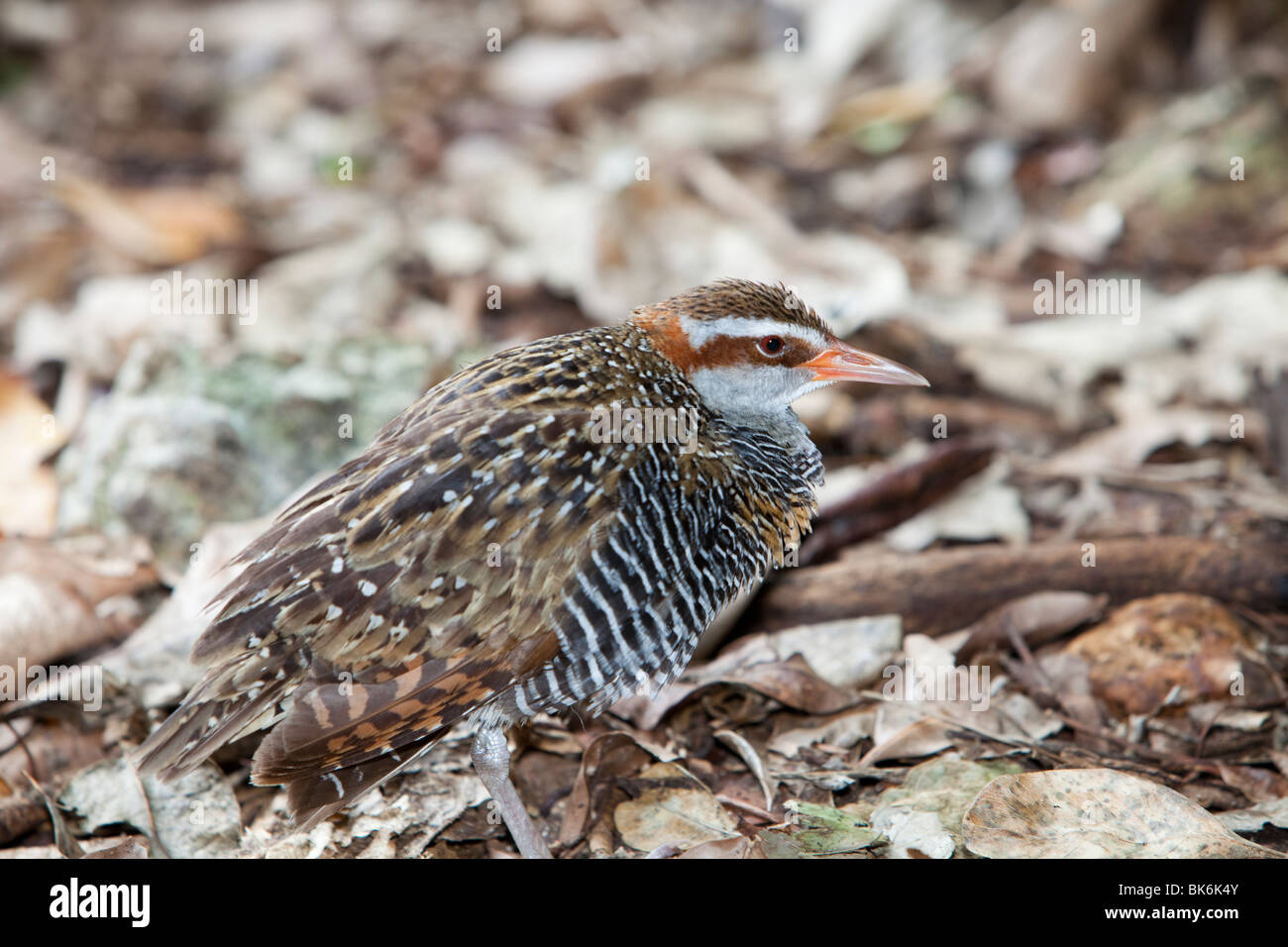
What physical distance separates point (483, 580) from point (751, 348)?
126 cm

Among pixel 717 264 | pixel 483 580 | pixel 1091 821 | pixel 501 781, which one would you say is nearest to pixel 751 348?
pixel 483 580

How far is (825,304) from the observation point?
6219 mm

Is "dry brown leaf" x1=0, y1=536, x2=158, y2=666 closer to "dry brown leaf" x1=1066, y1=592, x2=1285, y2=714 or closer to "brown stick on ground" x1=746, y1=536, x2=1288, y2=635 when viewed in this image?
"brown stick on ground" x1=746, y1=536, x2=1288, y2=635

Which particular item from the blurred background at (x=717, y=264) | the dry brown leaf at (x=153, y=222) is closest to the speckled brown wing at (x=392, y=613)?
the blurred background at (x=717, y=264)

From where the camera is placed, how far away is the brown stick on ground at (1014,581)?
454cm

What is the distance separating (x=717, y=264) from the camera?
679cm

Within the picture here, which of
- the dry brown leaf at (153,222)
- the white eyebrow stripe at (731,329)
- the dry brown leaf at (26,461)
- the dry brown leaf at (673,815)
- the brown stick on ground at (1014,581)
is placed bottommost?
the dry brown leaf at (673,815)

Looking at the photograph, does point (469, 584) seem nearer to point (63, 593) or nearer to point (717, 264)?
point (63, 593)

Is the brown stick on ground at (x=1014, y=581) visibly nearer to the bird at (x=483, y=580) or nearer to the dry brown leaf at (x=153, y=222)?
the bird at (x=483, y=580)

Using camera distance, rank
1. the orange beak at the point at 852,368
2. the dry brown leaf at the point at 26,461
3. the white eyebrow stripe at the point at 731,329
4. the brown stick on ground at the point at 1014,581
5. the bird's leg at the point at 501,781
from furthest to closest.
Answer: the dry brown leaf at the point at 26,461 → the brown stick on ground at the point at 1014,581 → the orange beak at the point at 852,368 → the white eyebrow stripe at the point at 731,329 → the bird's leg at the point at 501,781

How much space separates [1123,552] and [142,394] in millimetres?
4164

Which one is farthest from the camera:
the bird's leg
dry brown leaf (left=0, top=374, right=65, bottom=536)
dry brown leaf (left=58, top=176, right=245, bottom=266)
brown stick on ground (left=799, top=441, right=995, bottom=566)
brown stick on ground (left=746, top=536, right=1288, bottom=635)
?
dry brown leaf (left=58, top=176, right=245, bottom=266)

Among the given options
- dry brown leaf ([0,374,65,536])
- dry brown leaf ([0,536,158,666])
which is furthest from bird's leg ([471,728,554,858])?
dry brown leaf ([0,374,65,536])

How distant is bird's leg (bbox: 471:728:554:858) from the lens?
3590mm
